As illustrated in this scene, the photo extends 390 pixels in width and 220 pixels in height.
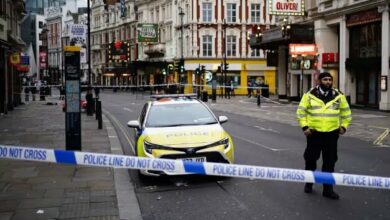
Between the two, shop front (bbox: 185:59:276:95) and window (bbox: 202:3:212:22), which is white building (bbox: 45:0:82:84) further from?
window (bbox: 202:3:212:22)

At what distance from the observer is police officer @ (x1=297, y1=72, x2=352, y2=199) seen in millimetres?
8352

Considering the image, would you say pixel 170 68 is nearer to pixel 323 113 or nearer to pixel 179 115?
pixel 179 115

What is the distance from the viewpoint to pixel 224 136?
397 inches

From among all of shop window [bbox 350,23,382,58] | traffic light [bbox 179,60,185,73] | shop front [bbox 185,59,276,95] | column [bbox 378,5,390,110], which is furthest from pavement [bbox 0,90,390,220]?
shop front [bbox 185,59,276,95]

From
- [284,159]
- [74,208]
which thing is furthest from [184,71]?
[74,208]

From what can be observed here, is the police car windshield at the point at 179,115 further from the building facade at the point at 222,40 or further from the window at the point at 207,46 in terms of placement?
the window at the point at 207,46

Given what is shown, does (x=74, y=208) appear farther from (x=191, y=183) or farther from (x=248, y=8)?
(x=248, y=8)

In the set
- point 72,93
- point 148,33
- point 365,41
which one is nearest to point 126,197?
point 72,93

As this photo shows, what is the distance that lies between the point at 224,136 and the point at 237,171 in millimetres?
3606

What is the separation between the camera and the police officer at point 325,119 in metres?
8.35

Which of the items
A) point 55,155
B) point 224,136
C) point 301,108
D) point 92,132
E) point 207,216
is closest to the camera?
point 55,155

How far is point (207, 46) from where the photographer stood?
212 feet

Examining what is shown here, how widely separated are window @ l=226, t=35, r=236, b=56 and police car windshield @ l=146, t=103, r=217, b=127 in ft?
177

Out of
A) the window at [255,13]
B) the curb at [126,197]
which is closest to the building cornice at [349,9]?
the curb at [126,197]
